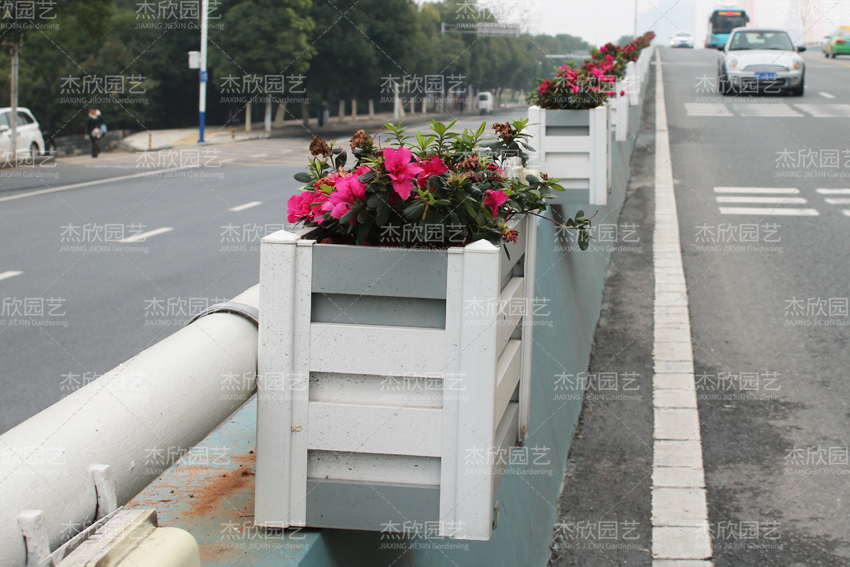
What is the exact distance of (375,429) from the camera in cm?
232

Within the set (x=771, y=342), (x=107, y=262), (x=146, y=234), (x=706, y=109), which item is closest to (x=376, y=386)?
(x=771, y=342)

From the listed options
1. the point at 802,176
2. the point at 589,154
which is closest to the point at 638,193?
the point at 802,176

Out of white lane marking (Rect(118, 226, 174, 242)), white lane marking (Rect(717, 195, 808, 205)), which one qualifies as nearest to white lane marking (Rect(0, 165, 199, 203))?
white lane marking (Rect(118, 226, 174, 242))

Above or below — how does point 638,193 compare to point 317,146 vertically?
below

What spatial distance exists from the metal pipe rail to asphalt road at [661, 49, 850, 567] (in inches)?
133

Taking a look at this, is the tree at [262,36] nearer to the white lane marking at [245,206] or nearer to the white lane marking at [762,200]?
the white lane marking at [245,206]

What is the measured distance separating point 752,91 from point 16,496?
2779cm

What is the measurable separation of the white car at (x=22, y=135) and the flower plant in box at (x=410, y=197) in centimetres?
2565

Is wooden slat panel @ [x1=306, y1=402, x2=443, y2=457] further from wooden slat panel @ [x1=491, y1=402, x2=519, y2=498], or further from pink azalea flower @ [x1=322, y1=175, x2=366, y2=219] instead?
pink azalea flower @ [x1=322, y1=175, x2=366, y2=219]

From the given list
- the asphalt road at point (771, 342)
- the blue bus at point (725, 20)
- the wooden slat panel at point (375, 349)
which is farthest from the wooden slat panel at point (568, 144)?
the blue bus at point (725, 20)

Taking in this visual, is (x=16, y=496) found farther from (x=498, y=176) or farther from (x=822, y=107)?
(x=822, y=107)

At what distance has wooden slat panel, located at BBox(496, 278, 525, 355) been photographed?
2529 mm

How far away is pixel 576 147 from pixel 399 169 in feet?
15.4

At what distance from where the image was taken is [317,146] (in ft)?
8.81
